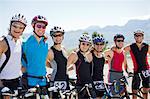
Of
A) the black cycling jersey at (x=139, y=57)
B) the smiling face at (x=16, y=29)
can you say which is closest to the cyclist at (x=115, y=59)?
the black cycling jersey at (x=139, y=57)

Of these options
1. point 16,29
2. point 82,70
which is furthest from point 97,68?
point 16,29

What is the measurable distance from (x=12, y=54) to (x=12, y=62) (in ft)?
0.50

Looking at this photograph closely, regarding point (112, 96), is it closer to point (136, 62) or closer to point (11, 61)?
point (136, 62)

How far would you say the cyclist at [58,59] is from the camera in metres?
8.05

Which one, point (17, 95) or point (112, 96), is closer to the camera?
point (17, 95)

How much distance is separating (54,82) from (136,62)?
3.24m

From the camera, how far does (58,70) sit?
8.12 metres

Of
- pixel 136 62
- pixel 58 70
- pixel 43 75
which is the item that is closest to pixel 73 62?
pixel 58 70

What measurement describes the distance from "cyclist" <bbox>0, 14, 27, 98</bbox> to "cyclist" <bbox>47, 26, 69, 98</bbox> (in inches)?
47.8

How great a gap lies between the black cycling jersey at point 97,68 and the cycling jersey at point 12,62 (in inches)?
105

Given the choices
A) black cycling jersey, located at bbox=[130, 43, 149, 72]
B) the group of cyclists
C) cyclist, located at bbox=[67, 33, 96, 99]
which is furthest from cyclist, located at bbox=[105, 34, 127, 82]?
cyclist, located at bbox=[67, 33, 96, 99]

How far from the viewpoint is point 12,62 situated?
670 cm

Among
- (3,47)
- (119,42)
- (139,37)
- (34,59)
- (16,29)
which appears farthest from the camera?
(139,37)

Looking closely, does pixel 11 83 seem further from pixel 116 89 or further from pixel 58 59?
pixel 116 89
